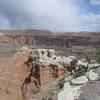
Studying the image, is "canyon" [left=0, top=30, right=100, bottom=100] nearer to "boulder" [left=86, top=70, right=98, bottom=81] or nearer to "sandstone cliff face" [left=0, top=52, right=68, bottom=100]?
"sandstone cliff face" [left=0, top=52, right=68, bottom=100]

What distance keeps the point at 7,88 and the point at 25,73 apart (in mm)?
2641

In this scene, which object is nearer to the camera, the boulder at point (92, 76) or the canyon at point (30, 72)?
the boulder at point (92, 76)

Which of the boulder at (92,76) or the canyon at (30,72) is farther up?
the boulder at (92,76)

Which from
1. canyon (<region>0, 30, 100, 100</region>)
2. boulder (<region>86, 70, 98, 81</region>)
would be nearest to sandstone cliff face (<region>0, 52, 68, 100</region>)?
canyon (<region>0, 30, 100, 100</region>)

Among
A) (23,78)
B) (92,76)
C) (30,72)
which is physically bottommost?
(23,78)

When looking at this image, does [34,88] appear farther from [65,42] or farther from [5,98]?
[65,42]

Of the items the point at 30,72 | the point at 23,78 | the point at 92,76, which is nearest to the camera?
the point at 92,76

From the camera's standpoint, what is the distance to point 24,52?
3619 centimetres

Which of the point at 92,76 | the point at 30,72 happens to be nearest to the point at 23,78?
the point at 30,72

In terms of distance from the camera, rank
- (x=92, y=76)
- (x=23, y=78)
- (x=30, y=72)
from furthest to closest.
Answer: (x=23, y=78) → (x=30, y=72) → (x=92, y=76)

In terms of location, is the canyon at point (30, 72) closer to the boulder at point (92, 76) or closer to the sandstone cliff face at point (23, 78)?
the sandstone cliff face at point (23, 78)

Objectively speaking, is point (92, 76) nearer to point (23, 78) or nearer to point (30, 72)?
point (30, 72)

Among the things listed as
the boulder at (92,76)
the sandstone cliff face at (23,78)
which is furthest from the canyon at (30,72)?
the boulder at (92,76)

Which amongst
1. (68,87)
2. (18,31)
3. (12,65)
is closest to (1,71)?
(12,65)
